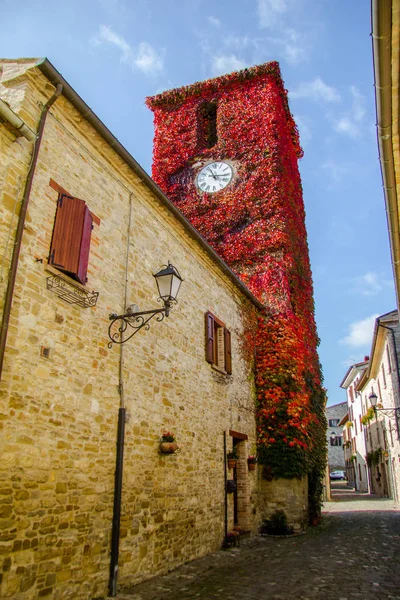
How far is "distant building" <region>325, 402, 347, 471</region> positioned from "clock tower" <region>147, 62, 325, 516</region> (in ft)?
137

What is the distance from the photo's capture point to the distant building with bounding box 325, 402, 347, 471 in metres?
53.7

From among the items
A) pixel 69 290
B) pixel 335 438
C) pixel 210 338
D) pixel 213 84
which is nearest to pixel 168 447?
pixel 69 290

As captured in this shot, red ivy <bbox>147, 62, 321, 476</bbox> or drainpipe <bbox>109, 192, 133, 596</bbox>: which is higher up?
red ivy <bbox>147, 62, 321, 476</bbox>

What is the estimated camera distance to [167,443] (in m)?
7.33

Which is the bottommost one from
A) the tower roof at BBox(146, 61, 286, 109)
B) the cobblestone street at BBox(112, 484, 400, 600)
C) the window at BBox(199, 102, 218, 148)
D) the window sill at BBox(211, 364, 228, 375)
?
the cobblestone street at BBox(112, 484, 400, 600)

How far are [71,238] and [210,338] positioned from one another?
4.88 metres

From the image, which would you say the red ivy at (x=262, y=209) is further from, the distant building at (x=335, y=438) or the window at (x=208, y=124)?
the distant building at (x=335, y=438)

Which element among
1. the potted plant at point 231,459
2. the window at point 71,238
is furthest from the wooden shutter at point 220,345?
the window at point 71,238

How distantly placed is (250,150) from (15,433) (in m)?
14.4

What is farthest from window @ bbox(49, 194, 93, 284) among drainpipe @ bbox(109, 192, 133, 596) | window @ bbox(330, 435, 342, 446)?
window @ bbox(330, 435, 342, 446)

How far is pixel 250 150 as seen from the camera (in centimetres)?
1678

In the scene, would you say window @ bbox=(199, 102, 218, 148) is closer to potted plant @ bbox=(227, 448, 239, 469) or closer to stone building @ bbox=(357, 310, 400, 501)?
stone building @ bbox=(357, 310, 400, 501)

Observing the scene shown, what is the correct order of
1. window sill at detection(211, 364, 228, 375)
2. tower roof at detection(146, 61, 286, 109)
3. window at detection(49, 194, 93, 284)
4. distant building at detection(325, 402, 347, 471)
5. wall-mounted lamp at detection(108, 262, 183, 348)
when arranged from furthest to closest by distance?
1. distant building at detection(325, 402, 347, 471)
2. tower roof at detection(146, 61, 286, 109)
3. window sill at detection(211, 364, 228, 375)
4. wall-mounted lamp at detection(108, 262, 183, 348)
5. window at detection(49, 194, 93, 284)

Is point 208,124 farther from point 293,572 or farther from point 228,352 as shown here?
point 293,572
